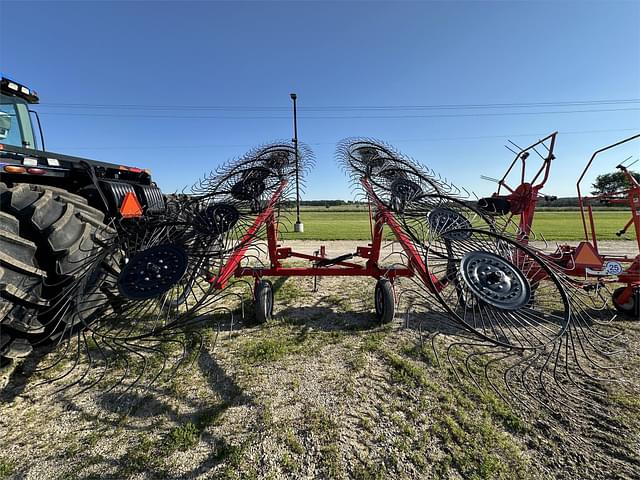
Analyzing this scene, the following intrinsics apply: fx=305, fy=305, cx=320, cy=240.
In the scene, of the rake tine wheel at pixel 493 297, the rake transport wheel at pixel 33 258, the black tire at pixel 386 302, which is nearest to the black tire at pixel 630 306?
the rake tine wheel at pixel 493 297

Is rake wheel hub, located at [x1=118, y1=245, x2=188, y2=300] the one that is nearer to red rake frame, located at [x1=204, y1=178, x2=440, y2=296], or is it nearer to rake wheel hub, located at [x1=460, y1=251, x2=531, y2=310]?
red rake frame, located at [x1=204, y1=178, x2=440, y2=296]

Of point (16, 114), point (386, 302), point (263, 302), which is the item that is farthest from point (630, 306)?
point (16, 114)

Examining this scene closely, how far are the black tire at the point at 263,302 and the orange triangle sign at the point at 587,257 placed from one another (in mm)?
3412

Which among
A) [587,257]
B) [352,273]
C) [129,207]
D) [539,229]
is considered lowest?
[539,229]

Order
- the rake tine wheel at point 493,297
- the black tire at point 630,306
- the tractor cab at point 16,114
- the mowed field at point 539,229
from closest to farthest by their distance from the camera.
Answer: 1. the rake tine wheel at point 493,297
2. the black tire at point 630,306
3. the tractor cab at point 16,114
4. the mowed field at point 539,229

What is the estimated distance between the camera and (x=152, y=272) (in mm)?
1644

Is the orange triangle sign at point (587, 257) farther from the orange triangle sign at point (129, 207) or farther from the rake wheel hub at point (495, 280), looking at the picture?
the orange triangle sign at point (129, 207)

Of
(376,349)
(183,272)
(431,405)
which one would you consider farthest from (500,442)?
(183,272)

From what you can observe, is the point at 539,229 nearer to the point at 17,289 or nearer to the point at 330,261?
the point at 330,261

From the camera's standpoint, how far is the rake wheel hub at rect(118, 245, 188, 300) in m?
1.54

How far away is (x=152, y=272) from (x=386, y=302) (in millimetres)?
2180

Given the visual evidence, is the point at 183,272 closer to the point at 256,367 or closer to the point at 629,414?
the point at 256,367

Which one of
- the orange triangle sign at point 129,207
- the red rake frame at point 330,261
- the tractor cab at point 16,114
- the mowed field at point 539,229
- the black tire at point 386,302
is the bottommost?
the mowed field at point 539,229

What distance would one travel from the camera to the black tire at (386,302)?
307 cm
